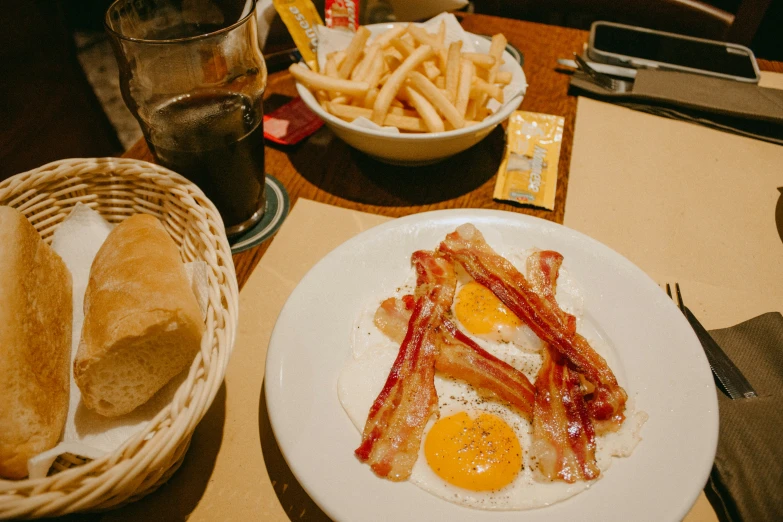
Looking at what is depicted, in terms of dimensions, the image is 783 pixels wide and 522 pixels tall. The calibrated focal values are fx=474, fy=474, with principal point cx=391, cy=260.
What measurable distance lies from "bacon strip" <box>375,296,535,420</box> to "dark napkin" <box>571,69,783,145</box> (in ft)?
5.32

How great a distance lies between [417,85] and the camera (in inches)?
69.7

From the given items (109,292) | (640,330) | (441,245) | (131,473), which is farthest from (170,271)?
(640,330)

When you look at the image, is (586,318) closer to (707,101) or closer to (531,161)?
(531,161)

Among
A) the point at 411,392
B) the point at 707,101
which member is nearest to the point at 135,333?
the point at 411,392

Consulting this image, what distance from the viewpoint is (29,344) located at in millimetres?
→ 1025

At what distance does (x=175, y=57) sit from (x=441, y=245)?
0.92 meters

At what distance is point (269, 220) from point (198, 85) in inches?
20.2

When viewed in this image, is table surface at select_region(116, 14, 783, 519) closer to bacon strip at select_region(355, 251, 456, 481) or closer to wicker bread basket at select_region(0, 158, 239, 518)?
wicker bread basket at select_region(0, 158, 239, 518)

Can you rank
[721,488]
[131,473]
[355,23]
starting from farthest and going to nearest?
[355,23]
[721,488]
[131,473]

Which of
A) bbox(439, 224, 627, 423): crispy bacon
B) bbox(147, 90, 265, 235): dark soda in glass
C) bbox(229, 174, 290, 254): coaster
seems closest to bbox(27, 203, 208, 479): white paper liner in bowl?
bbox(147, 90, 265, 235): dark soda in glass

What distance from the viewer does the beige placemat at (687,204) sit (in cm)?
159

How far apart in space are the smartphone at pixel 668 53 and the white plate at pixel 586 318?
1341 millimetres

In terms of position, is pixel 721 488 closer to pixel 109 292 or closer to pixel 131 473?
pixel 131 473

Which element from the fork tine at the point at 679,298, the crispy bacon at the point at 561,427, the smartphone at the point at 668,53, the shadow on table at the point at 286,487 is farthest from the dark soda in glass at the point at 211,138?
the smartphone at the point at 668,53
